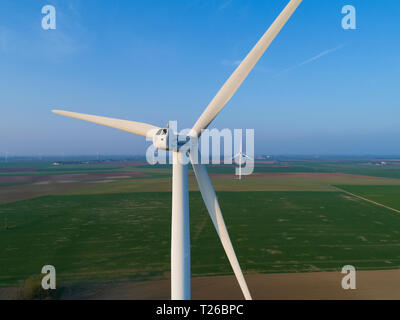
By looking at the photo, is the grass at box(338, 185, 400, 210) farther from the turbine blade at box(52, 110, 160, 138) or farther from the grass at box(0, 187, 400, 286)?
the turbine blade at box(52, 110, 160, 138)

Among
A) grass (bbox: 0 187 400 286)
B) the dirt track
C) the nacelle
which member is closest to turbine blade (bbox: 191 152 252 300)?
the nacelle

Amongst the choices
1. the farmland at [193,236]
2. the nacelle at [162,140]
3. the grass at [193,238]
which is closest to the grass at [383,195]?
the farmland at [193,236]

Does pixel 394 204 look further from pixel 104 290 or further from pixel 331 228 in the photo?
pixel 104 290

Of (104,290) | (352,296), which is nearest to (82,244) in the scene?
(104,290)

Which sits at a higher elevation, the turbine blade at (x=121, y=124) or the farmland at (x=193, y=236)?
the turbine blade at (x=121, y=124)

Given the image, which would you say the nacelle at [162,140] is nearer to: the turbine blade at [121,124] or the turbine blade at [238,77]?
the turbine blade at [121,124]

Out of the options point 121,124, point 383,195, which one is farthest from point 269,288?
point 383,195
